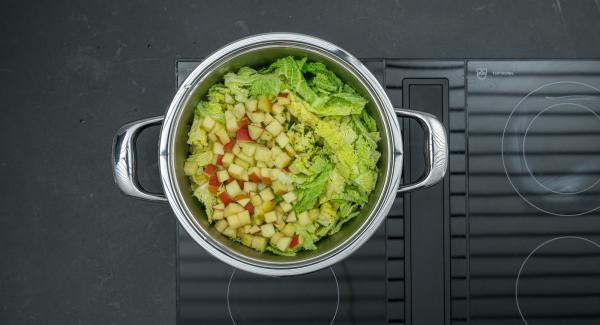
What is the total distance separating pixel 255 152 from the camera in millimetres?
1008

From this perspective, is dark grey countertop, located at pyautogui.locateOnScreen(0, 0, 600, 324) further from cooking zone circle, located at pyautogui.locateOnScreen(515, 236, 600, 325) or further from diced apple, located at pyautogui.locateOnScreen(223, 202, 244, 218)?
cooking zone circle, located at pyautogui.locateOnScreen(515, 236, 600, 325)

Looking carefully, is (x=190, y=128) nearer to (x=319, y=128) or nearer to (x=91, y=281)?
(x=319, y=128)

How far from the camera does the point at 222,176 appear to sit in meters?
1.00

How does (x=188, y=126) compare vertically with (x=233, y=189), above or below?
above

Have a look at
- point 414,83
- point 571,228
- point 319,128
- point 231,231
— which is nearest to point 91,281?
point 231,231

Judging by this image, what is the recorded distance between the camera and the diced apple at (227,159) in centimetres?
100

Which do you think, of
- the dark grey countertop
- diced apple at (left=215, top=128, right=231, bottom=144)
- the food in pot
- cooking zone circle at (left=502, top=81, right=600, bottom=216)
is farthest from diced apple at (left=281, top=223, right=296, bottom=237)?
Answer: cooking zone circle at (left=502, top=81, right=600, bottom=216)

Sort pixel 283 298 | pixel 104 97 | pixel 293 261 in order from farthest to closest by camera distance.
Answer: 1. pixel 104 97
2. pixel 283 298
3. pixel 293 261

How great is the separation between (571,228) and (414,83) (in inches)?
20.7

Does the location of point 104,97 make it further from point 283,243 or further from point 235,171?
point 283,243

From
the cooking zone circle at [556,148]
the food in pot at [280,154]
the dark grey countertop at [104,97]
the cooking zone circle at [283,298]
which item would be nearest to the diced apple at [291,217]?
the food in pot at [280,154]

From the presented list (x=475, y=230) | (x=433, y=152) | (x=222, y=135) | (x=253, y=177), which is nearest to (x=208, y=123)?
(x=222, y=135)

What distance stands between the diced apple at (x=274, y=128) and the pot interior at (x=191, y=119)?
138 millimetres

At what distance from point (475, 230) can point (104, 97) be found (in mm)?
1010
